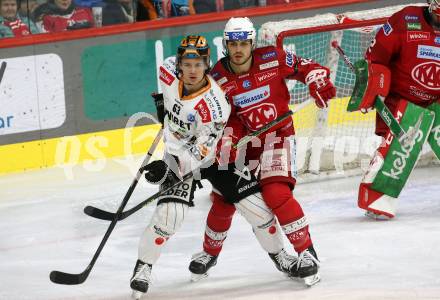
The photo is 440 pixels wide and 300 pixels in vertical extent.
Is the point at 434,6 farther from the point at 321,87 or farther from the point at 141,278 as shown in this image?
the point at 141,278

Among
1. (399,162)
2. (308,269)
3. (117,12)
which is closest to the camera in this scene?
(308,269)

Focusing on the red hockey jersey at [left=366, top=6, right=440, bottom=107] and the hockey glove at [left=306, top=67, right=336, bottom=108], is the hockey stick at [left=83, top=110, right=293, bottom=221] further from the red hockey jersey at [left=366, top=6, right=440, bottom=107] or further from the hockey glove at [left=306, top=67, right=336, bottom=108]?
the red hockey jersey at [left=366, top=6, right=440, bottom=107]

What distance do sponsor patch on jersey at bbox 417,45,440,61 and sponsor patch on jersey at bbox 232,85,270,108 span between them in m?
1.19

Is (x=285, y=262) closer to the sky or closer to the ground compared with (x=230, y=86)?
closer to the ground

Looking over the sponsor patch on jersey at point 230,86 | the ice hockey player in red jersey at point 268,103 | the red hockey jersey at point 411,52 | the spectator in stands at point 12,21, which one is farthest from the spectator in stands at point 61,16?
the sponsor patch on jersey at point 230,86

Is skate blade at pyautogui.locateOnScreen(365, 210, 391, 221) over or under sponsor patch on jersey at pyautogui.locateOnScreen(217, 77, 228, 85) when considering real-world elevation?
under

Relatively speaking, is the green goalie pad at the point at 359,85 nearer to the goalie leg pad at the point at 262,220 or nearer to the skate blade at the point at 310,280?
the goalie leg pad at the point at 262,220

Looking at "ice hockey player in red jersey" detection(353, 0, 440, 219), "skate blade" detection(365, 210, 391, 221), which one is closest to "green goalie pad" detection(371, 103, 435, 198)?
"ice hockey player in red jersey" detection(353, 0, 440, 219)

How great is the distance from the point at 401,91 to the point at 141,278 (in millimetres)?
1992

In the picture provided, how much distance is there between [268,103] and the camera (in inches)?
199

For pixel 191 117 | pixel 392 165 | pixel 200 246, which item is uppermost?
pixel 191 117

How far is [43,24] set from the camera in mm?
7473

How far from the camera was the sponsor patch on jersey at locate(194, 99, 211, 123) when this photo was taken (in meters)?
4.67

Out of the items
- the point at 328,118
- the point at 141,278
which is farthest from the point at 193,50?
the point at 328,118
